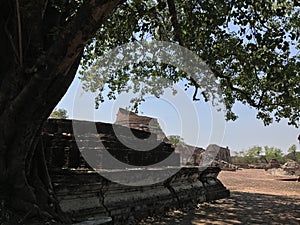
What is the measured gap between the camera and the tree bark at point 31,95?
3.48 metres

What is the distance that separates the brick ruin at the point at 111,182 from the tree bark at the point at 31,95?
465 mm

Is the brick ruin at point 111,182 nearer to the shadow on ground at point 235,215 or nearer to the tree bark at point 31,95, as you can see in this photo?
the shadow on ground at point 235,215

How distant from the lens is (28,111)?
363 cm

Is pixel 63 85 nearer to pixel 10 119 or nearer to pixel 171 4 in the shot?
pixel 10 119

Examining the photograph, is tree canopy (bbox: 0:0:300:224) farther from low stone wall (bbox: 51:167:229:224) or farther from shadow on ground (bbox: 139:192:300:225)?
shadow on ground (bbox: 139:192:300:225)

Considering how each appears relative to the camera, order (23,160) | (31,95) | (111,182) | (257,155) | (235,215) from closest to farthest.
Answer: (31,95) → (23,160) → (111,182) → (235,215) → (257,155)

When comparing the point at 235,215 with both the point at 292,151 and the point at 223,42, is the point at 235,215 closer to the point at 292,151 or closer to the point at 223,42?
the point at 223,42

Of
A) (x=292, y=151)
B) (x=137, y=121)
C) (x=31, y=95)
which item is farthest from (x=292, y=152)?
(x=31, y=95)

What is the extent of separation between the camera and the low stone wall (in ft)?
14.5

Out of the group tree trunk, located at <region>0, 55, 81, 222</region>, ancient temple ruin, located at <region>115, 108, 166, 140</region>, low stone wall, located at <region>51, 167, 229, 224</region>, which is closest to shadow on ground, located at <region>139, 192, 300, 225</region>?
low stone wall, located at <region>51, 167, 229, 224</region>

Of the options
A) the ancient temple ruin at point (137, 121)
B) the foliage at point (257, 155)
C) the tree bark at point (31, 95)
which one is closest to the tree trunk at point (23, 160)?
the tree bark at point (31, 95)

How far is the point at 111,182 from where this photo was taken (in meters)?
5.10

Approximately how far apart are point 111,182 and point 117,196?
324mm

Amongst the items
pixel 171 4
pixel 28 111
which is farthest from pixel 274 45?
pixel 28 111
